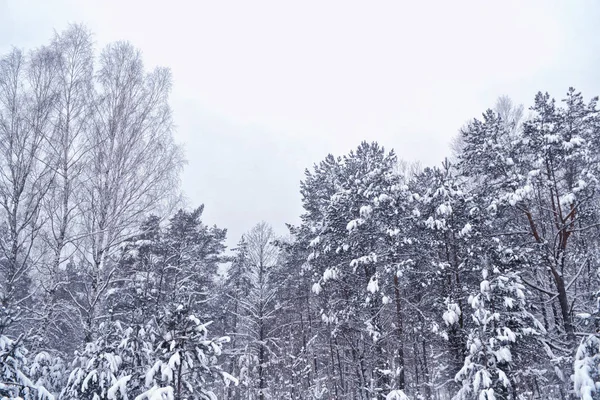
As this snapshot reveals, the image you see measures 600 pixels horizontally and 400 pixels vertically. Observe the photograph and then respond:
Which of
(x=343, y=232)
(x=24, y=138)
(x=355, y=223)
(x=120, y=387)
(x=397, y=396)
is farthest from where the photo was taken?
(x=343, y=232)

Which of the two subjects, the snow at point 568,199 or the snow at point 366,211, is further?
the snow at point 366,211

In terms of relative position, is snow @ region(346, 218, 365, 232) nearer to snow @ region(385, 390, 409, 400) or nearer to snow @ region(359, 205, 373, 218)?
snow @ region(359, 205, 373, 218)

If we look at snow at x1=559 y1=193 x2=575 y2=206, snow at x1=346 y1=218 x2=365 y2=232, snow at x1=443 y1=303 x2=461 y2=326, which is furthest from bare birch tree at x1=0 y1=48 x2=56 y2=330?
snow at x1=559 y1=193 x2=575 y2=206

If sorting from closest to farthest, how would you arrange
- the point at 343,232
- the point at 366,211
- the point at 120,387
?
the point at 120,387
the point at 366,211
the point at 343,232

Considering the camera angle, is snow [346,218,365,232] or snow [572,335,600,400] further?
snow [346,218,365,232]

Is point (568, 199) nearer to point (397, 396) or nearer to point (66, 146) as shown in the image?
point (397, 396)

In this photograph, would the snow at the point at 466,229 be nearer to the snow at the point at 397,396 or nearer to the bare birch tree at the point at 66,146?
the snow at the point at 397,396

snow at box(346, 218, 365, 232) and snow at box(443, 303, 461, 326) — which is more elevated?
snow at box(346, 218, 365, 232)

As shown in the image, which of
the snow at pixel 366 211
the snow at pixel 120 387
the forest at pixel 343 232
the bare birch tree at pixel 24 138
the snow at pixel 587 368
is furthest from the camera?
the snow at pixel 366 211

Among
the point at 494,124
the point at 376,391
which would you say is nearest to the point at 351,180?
the point at 494,124

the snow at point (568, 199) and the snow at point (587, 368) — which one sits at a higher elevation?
the snow at point (568, 199)

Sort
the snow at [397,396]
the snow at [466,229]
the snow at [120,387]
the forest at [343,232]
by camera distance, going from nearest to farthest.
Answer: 1. the snow at [120,387]
2. the forest at [343,232]
3. the snow at [397,396]
4. the snow at [466,229]

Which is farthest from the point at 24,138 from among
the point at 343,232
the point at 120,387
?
the point at 343,232

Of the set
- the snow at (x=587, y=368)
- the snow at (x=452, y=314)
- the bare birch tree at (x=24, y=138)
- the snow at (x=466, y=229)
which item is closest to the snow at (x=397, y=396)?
the snow at (x=452, y=314)
